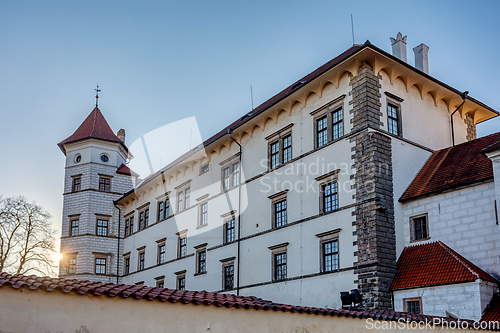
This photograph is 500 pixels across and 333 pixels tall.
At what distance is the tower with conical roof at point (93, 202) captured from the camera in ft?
148

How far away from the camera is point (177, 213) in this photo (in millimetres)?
38250

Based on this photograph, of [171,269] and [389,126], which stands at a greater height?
[389,126]

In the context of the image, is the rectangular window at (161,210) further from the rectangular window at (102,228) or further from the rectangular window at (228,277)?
the rectangular window at (228,277)

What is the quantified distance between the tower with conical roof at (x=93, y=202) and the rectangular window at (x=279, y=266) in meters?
21.1

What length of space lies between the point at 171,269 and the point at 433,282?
2018 cm

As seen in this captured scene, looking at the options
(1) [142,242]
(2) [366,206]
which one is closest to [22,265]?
(1) [142,242]

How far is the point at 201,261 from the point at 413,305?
15492 mm

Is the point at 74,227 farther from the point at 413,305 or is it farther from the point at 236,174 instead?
the point at 413,305

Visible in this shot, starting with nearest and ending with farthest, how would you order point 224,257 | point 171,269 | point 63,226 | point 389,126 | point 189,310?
point 189,310 → point 389,126 → point 224,257 → point 171,269 → point 63,226

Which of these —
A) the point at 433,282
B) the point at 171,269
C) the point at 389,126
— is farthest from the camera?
the point at 171,269

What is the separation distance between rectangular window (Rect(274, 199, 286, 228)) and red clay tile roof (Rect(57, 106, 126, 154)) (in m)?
22.9

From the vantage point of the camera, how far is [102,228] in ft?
151

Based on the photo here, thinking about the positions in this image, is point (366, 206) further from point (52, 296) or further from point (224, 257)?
point (52, 296)

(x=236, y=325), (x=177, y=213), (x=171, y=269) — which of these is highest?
(x=177, y=213)
